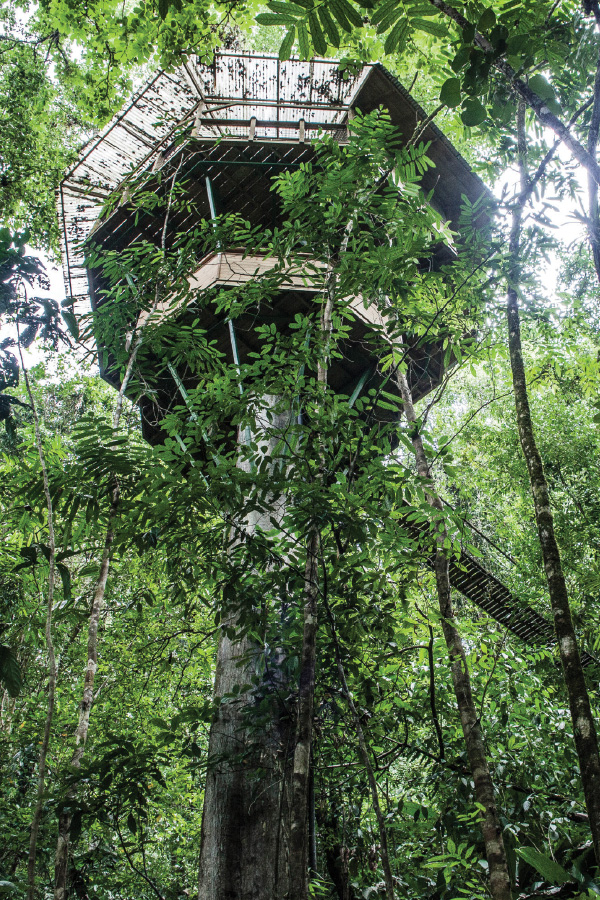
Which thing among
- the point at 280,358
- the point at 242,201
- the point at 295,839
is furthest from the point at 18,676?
the point at 242,201

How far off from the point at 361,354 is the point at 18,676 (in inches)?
223

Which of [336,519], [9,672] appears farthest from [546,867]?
[9,672]

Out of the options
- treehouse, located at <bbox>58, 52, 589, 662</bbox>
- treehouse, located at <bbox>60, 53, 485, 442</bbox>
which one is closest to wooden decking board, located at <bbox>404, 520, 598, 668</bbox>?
treehouse, located at <bbox>58, 52, 589, 662</bbox>

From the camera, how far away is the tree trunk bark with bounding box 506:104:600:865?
1.70 m

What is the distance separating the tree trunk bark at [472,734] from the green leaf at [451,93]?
1567 mm

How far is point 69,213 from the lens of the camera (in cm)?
723

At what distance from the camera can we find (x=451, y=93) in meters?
1.51

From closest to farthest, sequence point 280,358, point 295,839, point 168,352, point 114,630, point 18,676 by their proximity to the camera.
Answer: point 18,676 → point 295,839 → point 280,358 → point 168,352 → point 114,630

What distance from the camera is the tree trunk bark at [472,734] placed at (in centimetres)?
219

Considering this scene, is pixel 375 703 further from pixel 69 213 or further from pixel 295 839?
pixel 69 213

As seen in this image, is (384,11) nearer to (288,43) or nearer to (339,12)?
(339,12)

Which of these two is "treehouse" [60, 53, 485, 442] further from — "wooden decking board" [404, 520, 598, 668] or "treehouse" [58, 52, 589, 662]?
"wooden decking board" [404, 520, 598, 668]

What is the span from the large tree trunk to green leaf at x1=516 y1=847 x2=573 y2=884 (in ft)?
4.50

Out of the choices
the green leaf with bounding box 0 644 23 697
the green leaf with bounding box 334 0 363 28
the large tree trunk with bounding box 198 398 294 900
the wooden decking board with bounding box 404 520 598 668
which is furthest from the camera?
the wooden decking board with bounding box 404 520 598 668
